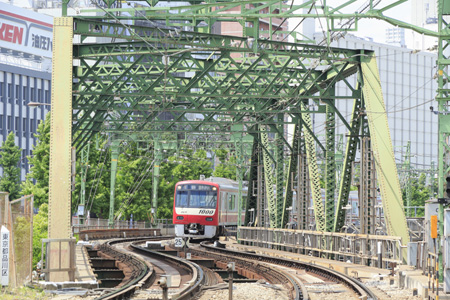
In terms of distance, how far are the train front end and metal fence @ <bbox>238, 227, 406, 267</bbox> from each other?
381 centimetres

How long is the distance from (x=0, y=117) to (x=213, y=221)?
4621cm

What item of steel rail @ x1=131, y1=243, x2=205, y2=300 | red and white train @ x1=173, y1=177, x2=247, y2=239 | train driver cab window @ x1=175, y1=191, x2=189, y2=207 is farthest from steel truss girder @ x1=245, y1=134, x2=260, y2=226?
steel rail @ x1=131, y1=243, x2=205, y2=300

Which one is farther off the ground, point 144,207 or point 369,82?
point 369,82

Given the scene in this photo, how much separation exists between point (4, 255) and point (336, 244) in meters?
16.0

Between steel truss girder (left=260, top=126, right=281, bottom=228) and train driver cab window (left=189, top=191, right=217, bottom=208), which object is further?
train driver cab window (left=189, top=191, right=217, bottom=208)

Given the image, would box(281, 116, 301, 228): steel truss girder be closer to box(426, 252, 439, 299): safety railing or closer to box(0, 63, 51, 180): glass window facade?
box(426, 252, 439, 299): safety railing

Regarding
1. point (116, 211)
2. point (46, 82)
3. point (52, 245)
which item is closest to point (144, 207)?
point (116, 211)

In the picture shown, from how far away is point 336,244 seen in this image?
30250 mm

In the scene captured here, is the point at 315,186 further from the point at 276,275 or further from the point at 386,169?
the point at 276,275

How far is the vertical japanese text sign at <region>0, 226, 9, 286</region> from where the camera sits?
16.6 m

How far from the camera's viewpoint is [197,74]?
2967 centimetres

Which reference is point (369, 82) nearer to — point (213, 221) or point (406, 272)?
point (406, 272)

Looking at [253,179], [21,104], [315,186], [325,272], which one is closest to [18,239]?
[325,272]

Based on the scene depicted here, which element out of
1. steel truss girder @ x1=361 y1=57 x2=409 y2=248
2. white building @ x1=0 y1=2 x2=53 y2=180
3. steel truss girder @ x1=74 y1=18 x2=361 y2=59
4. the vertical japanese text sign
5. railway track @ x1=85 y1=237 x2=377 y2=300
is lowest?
railway track @ x1=85 y1=237 x2=377 y2=300
